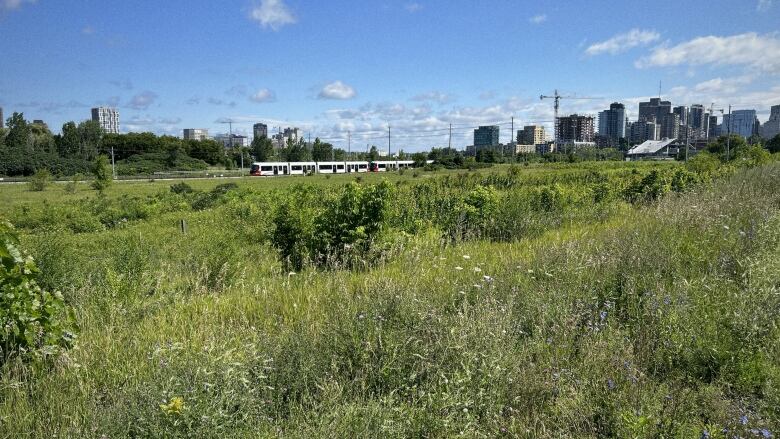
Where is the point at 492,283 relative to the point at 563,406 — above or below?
above

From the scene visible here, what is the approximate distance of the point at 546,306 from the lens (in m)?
4.14

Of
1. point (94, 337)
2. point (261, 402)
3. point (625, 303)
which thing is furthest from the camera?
point (625, 303)

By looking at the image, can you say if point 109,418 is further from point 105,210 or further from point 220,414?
point 105,210

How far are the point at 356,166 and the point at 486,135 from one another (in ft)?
276

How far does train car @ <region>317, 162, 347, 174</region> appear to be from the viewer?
310 ft

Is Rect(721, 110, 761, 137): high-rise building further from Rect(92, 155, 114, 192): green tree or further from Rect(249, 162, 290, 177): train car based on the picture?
Rect(92, 155, 114, 192): green tree

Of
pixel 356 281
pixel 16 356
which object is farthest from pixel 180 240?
pixel 16 356

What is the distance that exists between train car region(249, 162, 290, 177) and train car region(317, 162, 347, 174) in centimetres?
645

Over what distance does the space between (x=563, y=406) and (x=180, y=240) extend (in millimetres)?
12740

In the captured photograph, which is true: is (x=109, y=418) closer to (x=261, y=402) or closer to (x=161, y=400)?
(x=161, y=400)

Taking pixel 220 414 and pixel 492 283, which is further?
pixel 492 283

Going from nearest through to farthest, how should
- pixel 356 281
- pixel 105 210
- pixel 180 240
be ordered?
pixel 356 281 → pixel 180 240 → pixel 105 210

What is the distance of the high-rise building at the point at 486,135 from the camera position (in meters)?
170

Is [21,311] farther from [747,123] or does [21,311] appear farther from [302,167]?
[747,123]
